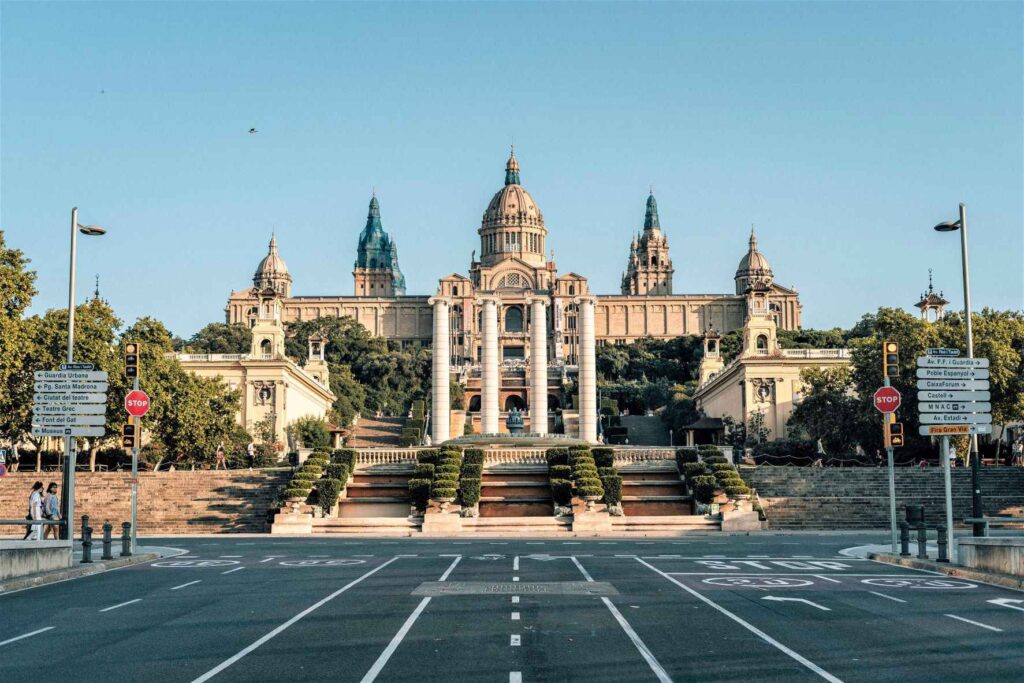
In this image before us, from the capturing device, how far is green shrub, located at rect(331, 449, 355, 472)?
58.2 metres

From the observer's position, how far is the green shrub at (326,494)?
5169 cm

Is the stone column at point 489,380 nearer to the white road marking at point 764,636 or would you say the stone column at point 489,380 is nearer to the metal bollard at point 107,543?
the metal bollard at point 107,543

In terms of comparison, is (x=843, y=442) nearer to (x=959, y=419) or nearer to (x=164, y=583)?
(x=959, y=419)

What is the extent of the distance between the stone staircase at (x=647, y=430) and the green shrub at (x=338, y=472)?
56541mm

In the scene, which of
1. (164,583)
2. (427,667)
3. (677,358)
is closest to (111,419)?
(164,583)

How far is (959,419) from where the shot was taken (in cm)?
3077

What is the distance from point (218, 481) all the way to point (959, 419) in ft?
119

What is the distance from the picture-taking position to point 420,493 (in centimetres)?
5206

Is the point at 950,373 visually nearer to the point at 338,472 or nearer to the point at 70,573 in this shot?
the point at 70,573

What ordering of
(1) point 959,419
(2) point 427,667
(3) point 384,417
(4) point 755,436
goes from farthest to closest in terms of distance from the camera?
1. (3) point 384,417
2. (4) point 755,436
3. (1) point 959,419
4. (2) point 427,667

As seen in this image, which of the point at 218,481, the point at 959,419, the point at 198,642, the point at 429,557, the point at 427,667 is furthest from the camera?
the point at 218,481

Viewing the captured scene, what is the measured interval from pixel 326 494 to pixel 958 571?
29938mm

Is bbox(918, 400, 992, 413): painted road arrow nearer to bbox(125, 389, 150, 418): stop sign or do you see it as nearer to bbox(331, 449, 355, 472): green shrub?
bbox(125, 389, 150, 418): stop sign

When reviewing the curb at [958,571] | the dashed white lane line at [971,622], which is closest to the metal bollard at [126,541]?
the curb at [958,571]
